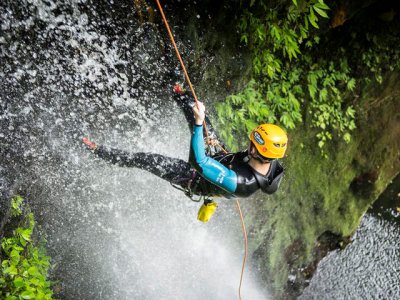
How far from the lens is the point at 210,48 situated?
4215 mm

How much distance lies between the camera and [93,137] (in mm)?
3691

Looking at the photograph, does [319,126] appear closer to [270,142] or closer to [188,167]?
[188,167]

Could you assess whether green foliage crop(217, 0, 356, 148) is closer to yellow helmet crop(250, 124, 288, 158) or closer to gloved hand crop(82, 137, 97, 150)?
yellow helmet crop(250, 124, 288, 158)

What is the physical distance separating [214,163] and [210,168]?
6 cm

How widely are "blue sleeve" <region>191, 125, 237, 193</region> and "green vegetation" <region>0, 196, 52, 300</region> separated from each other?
1.63 m

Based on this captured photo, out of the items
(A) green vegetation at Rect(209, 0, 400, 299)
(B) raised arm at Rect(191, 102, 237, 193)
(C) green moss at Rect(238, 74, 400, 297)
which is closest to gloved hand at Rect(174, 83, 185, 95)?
(B) raised arm at Rect(191, 102, 237, 193)

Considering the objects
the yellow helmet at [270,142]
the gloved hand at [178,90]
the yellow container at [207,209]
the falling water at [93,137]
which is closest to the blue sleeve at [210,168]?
the yellow helmet at [270,142]

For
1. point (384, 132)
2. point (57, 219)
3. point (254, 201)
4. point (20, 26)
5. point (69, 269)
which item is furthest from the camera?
point (384, 132)

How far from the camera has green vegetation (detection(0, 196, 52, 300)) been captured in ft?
8.70

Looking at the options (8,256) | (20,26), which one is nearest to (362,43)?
(20,26)

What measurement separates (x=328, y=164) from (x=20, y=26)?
5822mm

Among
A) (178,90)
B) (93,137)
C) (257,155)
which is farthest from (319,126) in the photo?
(93,137)

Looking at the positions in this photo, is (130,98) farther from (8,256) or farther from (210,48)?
(8,256)

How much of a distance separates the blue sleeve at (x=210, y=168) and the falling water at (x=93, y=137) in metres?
1.26
